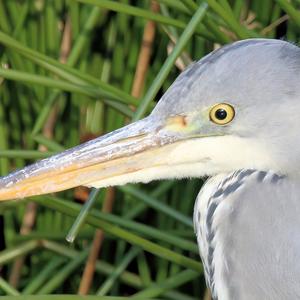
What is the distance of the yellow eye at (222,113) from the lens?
4.44 feet

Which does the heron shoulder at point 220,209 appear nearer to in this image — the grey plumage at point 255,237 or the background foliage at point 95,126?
the grey plumage at point 255,237

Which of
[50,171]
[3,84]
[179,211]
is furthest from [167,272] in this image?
[50,171]

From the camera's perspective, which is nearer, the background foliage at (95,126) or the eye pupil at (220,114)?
the eye pupil at (220,114)

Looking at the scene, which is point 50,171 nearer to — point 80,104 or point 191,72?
point 191,72

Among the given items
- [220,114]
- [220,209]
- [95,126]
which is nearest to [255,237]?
[220,209]

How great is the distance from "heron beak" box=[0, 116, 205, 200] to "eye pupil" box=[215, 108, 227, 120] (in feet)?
0.23

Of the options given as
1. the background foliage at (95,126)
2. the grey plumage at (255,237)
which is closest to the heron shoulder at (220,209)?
the grey plumage at (255,237)

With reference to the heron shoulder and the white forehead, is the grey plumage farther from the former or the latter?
the white forehead

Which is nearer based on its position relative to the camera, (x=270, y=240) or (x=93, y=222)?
(x=270, y=240)

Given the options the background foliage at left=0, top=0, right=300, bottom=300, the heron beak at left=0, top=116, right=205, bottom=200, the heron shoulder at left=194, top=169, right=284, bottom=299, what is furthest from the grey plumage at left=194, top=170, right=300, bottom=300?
the background foliage at left=0, top=0, right=300, bottom=300

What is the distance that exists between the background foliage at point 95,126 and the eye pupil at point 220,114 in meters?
0.48

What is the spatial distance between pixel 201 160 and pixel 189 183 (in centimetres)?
62

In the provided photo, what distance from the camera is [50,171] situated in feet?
4.73

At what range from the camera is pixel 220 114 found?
1359mm
